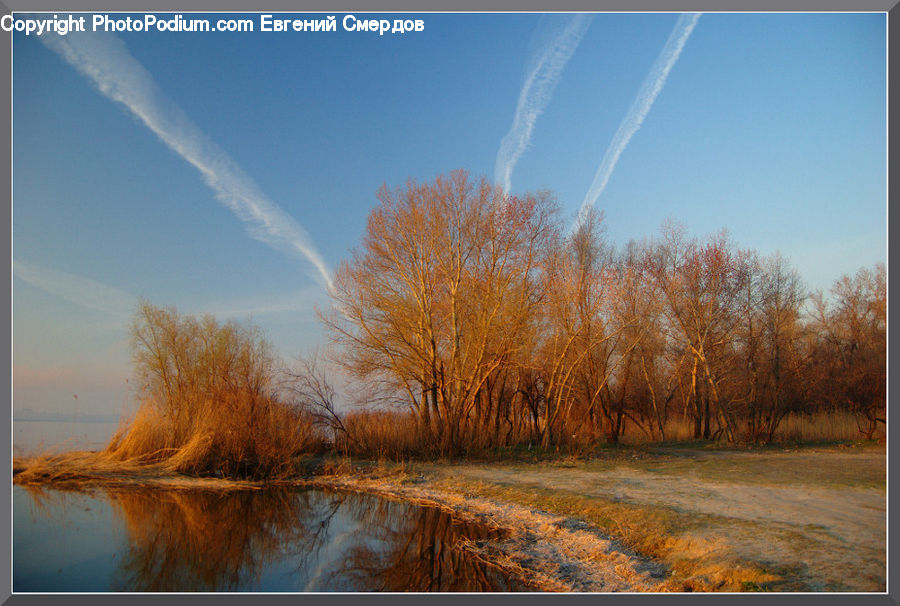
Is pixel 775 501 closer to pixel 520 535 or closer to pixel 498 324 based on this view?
pixel 520 535

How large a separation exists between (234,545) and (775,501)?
322 inches

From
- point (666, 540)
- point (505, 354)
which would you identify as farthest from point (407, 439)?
point (666, 540)

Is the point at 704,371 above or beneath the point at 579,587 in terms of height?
above

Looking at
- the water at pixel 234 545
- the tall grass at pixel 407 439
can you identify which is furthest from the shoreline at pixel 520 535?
the tall grass at pixel 407 439

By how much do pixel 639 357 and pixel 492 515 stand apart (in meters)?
18.5

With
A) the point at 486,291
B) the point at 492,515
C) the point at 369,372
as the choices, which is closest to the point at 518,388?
the point at 486,291

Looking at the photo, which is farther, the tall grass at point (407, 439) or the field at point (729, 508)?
the tall grass at point (407, 439)

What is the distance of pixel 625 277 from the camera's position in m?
24.5

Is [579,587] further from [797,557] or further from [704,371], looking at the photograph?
[704,371]

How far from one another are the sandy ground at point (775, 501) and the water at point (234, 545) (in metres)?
2.94

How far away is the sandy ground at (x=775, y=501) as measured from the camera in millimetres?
6008

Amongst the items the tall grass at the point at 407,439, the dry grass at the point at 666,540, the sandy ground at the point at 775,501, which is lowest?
the dry grass at the point at 666,540

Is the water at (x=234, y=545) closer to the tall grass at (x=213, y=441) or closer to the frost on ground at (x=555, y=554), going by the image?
the frost on ground at (x=555, y=554)

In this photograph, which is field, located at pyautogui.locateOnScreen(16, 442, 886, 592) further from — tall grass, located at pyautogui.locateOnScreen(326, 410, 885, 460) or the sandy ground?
tall grass, located at pyautogui.locateOnScreen(326, 410, 885, 460)
